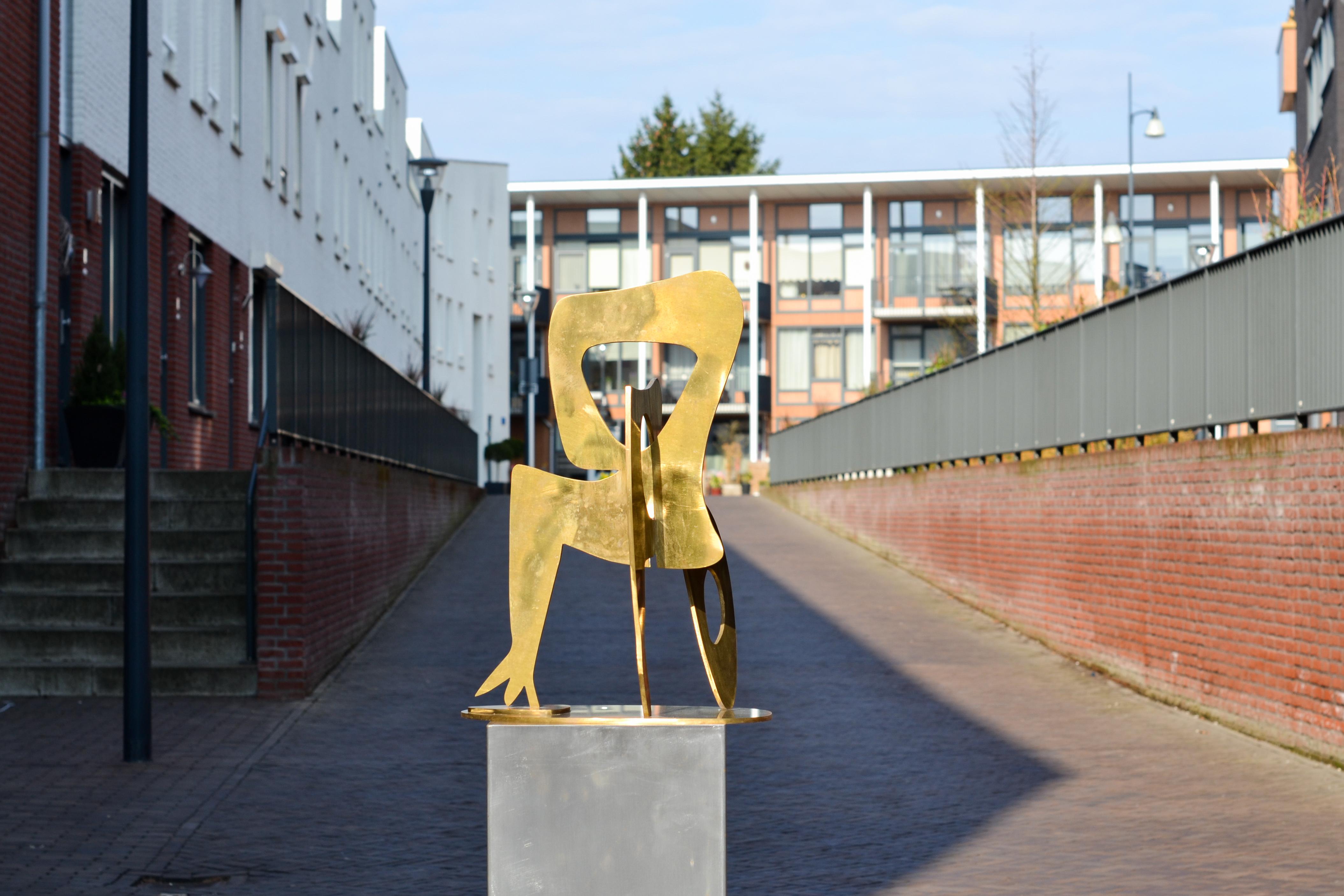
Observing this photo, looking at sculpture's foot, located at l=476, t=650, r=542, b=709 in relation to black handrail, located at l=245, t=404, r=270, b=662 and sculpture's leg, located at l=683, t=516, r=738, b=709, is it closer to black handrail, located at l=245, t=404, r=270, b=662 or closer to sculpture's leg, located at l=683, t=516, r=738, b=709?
sculpture's leg, located at l=683, t=516, r=738, b=709

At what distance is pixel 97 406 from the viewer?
1608 cm

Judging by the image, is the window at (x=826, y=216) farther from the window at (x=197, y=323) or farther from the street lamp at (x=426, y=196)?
the window at (x=197, y=323)

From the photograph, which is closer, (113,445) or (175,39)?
(113,445)

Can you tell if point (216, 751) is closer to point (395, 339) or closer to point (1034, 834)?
point (1034, 834)

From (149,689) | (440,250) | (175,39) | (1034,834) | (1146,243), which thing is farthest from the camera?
(1146,243)

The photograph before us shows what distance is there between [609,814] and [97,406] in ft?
37.2

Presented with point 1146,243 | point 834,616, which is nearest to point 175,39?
point 834,616

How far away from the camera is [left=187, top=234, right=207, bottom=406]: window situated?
70.0 ft

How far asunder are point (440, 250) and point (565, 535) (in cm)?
4911

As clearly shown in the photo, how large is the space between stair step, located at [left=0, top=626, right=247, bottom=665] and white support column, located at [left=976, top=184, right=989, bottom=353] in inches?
1525

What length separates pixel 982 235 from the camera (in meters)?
57.8

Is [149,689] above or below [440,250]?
below

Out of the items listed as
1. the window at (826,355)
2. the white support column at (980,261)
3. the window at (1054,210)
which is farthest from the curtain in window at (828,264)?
the window at (1054,210)

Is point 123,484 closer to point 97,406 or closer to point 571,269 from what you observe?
point 97,406
